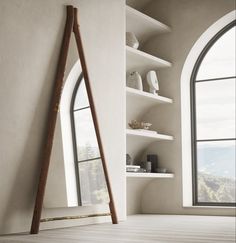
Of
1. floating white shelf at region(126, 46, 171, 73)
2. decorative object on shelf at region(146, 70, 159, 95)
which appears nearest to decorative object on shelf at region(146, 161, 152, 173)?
decorative object on shelf at region(146, 70, 159, 95)

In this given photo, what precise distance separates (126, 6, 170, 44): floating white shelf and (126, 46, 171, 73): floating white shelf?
1.41 ft

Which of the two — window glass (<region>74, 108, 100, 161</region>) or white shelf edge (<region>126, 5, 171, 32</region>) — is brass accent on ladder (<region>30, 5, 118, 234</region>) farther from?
white shelf edge (<region>126, 5, 171, 32</region>)

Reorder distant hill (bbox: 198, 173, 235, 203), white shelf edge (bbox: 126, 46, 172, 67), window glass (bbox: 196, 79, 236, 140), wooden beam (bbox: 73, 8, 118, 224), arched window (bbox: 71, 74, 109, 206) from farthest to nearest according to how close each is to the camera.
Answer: window glass (bbox: 196, 79, 236, 140) → distant hill (bbox: 198, 173, 235, 203) → white shelf edge (bbox: 126, 46, 172, 67) → wooden beam (bbox: 73, 8, 118, 224) → arched window (bbox: 71, 74, 109, 206)

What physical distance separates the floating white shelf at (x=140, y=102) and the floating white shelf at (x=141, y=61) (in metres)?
0.42

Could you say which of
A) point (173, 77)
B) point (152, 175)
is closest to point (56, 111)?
point (152, 175)

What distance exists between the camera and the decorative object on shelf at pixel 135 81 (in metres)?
5.84

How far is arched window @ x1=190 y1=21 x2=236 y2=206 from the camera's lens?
19.9 feet

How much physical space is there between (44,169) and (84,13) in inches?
62.5

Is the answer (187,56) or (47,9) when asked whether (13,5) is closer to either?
(47,9)

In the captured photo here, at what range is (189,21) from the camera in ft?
20.8

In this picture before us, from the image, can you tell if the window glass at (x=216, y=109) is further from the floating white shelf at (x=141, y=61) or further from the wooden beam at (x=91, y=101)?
the wooden beam at (x=91, y=101)

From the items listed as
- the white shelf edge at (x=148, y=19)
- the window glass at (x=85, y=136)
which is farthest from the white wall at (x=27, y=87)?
the white shelf edge at (x=148, y=19)

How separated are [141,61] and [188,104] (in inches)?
34.1

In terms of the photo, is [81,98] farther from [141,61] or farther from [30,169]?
[141,61]
